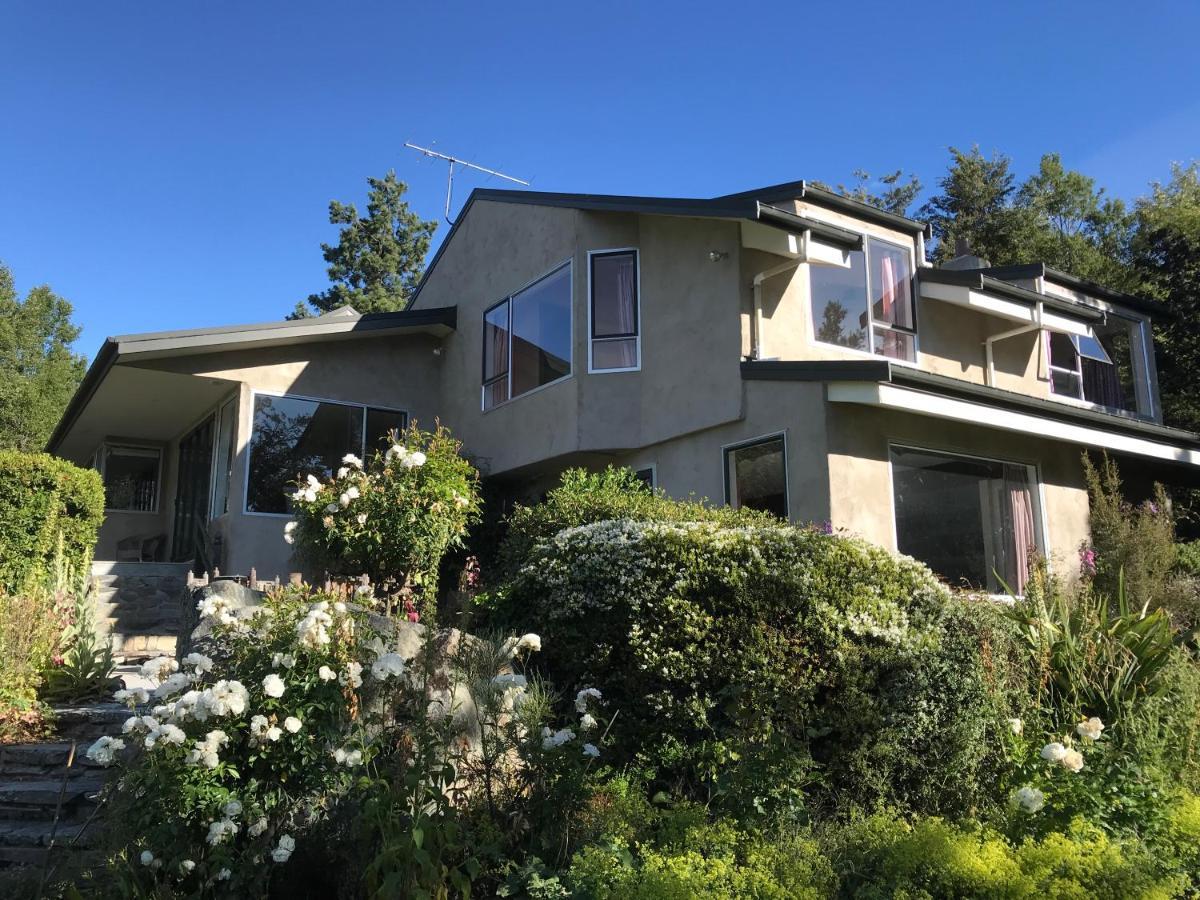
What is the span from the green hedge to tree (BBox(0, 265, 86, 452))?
22967 mm

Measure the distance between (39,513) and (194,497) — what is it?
6237 millimetres

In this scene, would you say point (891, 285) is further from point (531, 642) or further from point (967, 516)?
point (531, 642)

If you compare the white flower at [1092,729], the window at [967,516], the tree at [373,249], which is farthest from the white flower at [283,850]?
the tree at [373,249]

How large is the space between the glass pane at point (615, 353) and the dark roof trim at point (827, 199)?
243 centimetres

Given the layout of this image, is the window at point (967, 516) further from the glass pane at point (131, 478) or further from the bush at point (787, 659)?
the glass pane at point (131, 478)

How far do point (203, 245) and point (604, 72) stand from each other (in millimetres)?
10449

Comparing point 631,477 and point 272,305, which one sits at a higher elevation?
point 272,305

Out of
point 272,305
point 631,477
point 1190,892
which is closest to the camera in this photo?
point 1190,892

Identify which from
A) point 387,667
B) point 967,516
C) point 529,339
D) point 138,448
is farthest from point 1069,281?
point 138,448

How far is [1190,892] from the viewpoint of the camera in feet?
14.0

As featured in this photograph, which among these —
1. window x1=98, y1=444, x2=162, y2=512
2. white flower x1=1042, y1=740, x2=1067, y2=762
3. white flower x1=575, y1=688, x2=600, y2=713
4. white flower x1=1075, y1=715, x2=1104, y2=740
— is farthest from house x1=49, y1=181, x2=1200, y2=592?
white flower x1=575, y1=688, x2=600, y2=713

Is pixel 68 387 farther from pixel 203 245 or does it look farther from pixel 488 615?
pixel 488 615

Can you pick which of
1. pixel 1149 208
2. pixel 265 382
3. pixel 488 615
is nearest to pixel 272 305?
pixel 265 382

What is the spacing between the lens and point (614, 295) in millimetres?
12008
